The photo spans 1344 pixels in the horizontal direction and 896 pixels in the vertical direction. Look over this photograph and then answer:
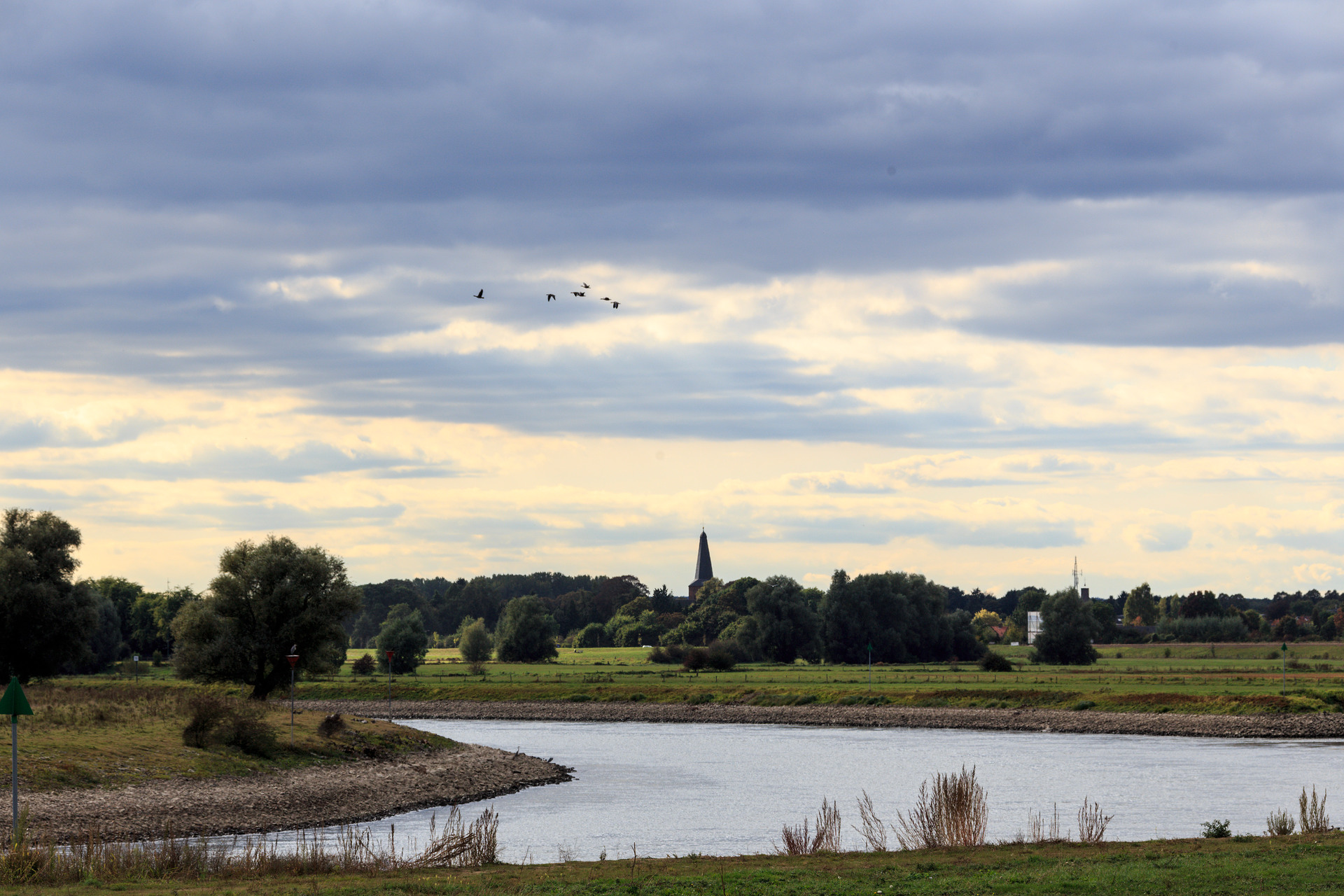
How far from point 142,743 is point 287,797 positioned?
6291 millimetres

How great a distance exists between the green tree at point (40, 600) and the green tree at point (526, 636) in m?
78.4

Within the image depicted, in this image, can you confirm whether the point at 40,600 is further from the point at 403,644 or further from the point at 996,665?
the point at 996,665

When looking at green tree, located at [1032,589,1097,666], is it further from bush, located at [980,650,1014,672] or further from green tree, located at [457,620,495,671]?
green tree, located at [457,620,495,671]

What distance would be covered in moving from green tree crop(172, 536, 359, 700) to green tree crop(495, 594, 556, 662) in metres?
95.7

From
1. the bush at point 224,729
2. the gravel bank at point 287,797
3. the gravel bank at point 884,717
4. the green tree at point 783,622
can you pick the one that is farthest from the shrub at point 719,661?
the bush at point 224,729

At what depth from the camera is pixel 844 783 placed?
56750 millimetres

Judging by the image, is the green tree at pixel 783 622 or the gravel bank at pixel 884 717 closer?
the gravel bank at pixel 884 717

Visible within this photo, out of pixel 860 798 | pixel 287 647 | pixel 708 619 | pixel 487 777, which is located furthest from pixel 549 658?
pixel 860 798

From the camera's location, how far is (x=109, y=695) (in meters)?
68.1

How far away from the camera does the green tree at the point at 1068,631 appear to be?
5487 inches

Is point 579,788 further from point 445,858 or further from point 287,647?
point 445,858

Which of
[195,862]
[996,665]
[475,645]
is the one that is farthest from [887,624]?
[195,862]

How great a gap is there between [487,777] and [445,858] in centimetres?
3141

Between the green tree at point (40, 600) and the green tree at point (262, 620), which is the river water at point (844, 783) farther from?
the green tree at point (40, 600)
